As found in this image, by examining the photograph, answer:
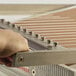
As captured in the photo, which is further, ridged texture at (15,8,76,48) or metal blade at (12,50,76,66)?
ridged texture at (15,8,76,48)

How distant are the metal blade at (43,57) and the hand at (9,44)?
1 cm

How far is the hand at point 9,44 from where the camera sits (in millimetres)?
569

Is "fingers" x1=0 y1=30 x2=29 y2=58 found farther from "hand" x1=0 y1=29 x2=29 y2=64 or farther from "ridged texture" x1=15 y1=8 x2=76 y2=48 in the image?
"ridged texture" x1=15 y1=8 x2=76 y2=48

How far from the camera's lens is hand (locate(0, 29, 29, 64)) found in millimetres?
569

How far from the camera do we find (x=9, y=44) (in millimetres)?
582

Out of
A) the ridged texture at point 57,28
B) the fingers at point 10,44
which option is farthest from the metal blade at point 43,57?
the ridged texture at point 57,28

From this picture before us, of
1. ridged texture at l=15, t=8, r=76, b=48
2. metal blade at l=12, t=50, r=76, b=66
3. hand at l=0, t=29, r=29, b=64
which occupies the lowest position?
ridged texture at l=15, t=8, r=76, b=48

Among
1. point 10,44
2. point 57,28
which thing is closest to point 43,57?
point 10,44

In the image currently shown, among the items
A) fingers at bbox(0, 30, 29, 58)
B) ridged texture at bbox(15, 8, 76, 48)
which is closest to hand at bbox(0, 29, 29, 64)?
fingers at bbox(0, 30, 29, 58)

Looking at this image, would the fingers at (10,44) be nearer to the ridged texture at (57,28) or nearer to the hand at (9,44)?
the hand at (9,44)

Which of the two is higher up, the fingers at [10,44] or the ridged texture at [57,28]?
the fingers at [10,44]

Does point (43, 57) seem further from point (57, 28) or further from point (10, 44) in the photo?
point (57, 28)

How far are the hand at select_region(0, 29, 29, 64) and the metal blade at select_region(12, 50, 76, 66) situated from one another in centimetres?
1

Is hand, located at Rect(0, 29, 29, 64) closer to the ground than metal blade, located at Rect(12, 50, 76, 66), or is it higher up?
higher up
